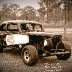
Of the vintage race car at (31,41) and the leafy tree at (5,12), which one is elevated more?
the leafy tree at (5,12)

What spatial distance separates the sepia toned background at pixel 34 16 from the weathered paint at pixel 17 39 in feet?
1.60

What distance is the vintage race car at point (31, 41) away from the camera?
4881 mm

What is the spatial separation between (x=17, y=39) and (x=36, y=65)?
35.6 inches

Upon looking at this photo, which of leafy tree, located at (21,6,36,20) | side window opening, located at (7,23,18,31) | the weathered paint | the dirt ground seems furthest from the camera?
side window opening, located at (7,23,18,31)

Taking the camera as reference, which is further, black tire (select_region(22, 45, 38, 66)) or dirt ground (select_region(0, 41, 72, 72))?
black tire (select_region(22, 45, 38, 66))

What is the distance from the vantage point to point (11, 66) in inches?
187

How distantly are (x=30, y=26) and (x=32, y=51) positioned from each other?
3.83 feet

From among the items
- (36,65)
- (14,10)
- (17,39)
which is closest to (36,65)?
(36,65)

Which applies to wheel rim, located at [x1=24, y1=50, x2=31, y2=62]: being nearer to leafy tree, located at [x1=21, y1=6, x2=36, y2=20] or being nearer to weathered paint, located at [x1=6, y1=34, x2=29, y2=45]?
weathered paint, located at [x1=6, y1=34, x2=29, y2=45]

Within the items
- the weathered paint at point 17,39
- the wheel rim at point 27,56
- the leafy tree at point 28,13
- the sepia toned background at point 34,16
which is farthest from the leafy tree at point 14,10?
the wheel rim at point 27,56

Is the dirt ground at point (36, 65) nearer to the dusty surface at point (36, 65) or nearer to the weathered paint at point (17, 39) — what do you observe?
the dusty surface at point (36, 65)

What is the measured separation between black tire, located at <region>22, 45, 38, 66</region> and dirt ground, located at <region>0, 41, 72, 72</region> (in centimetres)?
12

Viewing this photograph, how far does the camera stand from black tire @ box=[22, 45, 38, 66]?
4.68 meters

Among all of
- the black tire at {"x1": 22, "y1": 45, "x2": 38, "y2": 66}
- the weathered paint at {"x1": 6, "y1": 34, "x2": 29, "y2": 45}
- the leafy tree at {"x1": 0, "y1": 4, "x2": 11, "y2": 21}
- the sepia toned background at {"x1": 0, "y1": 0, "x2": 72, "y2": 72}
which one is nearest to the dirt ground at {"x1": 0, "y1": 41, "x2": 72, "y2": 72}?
the sepia toned background at {"x1": 0, "y1": 0, "x2": 72, "y2": 72}
